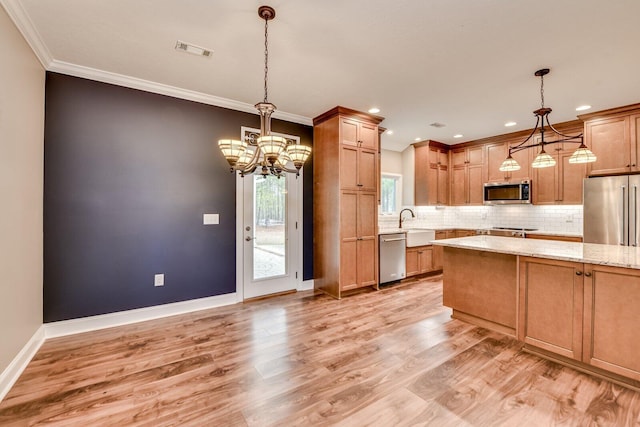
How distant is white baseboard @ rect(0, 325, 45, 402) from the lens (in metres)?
1.99

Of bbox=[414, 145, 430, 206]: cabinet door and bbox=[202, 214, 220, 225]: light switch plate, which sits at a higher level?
bbox=[414, 145, 430, 206]: cabinet door

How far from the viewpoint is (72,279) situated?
9.55 feet

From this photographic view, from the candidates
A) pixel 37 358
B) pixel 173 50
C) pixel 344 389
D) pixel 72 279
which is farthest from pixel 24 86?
pixel 344 389

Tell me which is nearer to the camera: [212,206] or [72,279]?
[72,279]

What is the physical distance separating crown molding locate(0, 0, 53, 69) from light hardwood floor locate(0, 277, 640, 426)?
274cm

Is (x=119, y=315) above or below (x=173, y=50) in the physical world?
below

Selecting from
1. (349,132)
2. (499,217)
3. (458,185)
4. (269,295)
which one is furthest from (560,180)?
(269,295)

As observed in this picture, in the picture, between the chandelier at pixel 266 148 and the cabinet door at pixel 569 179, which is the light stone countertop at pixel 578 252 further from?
the cabinet door at pixel 569 179

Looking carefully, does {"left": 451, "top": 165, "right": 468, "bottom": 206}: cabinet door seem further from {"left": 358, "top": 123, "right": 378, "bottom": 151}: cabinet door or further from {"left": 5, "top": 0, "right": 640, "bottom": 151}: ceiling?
{"left": 358, "top": 123, "right": 378, "bottom": 151}: cabinet door

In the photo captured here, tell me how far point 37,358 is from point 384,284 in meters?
4.26

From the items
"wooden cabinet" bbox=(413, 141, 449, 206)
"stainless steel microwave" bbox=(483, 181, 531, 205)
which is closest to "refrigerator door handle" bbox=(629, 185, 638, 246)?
"stainless steel microwave" bbox=(483, 181, 531, 205)

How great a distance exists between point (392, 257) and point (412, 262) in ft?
2.13

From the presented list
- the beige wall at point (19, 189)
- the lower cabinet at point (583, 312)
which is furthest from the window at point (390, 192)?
the beige wall at point (19, 189)

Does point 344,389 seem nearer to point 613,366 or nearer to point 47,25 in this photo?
point 613,366
